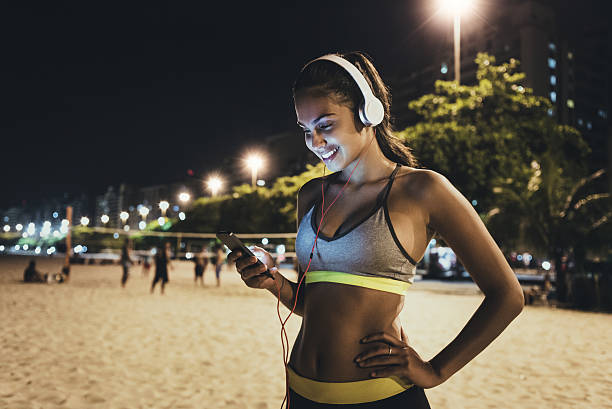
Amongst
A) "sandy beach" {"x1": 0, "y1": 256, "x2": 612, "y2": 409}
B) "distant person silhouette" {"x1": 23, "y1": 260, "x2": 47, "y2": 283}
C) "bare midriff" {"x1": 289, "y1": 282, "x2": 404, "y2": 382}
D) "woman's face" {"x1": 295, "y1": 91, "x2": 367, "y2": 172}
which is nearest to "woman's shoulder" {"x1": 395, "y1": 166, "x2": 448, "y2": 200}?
"woman's face" {"x1": 295, "y1": 91, "x2": 367, "y2": 172}

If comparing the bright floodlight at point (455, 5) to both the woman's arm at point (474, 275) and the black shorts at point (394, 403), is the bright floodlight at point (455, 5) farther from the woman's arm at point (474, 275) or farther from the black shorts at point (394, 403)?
the black shorts at point (394, 403)

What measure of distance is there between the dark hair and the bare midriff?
590 millimetres

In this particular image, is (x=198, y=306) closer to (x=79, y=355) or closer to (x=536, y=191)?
(x=79, y=355)

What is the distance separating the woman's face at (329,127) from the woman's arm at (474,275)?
32 cm

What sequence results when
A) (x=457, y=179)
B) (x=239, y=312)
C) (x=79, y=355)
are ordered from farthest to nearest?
(x=457, y=179) → (x=239, y=312) → (x=79, y=355)

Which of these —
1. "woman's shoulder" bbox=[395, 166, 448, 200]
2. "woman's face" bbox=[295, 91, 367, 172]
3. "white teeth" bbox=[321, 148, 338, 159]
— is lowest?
"woman's shoulder" bbox=[395, 166, 448, 200]

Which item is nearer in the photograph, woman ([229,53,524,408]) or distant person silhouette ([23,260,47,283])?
woman ([229,53,524,408])

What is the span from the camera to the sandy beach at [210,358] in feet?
18.2

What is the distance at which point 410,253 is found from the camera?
4.82 feet

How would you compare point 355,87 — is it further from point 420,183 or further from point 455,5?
point 455,5

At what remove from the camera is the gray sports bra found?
1.42 m

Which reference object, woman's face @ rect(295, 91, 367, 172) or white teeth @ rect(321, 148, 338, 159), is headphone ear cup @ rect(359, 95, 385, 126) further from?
white teeth @ rect(321, 148, 338, 159)

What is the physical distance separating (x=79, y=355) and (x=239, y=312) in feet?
19.2

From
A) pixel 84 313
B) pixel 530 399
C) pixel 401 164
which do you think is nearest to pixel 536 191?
pixel 530 399
